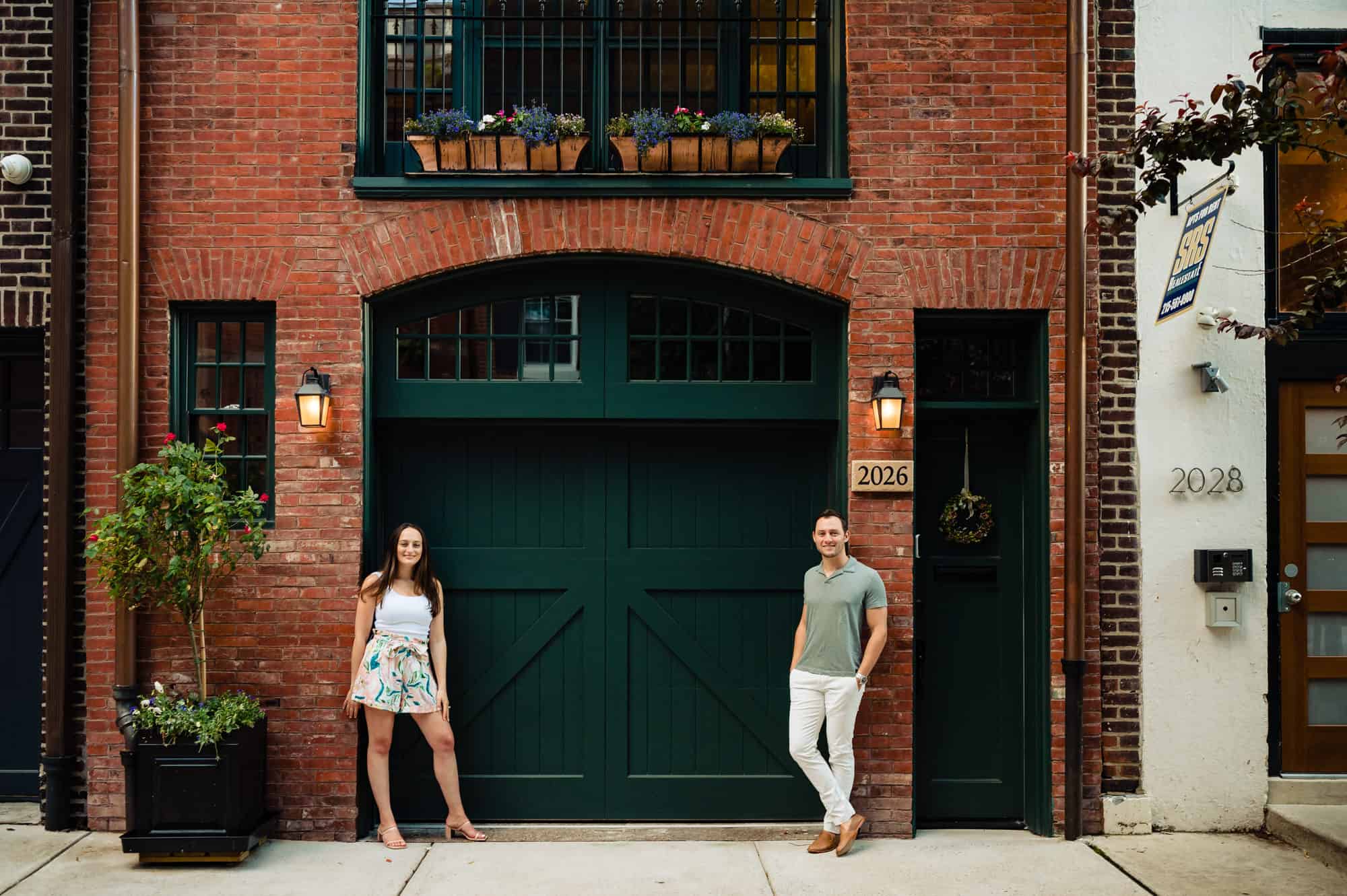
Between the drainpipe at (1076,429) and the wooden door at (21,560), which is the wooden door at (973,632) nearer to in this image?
the drainpipe at (1076,429)

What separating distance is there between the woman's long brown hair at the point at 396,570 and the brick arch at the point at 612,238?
5.15 ft

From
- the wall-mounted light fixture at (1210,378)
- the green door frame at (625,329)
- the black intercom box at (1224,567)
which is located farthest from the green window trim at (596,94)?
the black intercom box at (1224,567)

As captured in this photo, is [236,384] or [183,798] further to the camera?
[236,384]

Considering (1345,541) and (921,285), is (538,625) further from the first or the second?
(1345,541)

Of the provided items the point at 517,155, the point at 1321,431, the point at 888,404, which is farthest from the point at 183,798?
the point at 1321,431

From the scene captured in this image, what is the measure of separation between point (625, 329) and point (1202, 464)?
374cm

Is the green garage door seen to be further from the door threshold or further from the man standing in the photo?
A: the man standing

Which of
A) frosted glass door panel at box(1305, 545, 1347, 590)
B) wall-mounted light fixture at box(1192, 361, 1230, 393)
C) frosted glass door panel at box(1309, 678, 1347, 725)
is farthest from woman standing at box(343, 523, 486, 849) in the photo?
frosted glass door panel at box(1305, 545, 1347, 590)

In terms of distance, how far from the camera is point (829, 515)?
6156mm

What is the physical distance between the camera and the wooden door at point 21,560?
6.89 meters

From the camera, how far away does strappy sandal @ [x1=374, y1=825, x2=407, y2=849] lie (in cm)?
627

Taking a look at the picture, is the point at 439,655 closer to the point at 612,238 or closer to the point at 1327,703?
the point at 612,238

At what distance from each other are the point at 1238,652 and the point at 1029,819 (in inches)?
65.7

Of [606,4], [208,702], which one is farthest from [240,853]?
[606,4]
